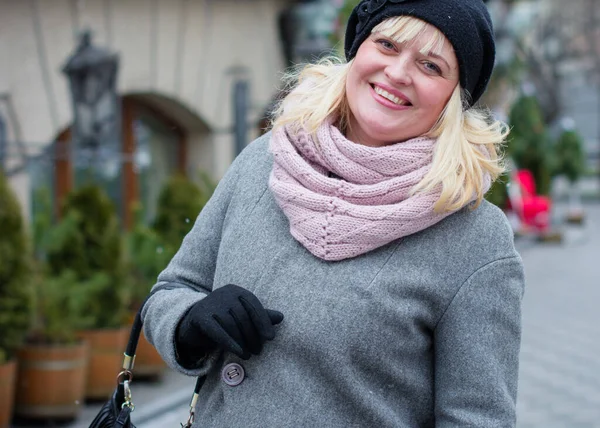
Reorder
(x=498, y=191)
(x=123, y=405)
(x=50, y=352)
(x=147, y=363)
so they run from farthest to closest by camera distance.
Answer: (x=498, y=191) → (x=147, y=363) → (x=50, y=352) → (x=123, y=405)

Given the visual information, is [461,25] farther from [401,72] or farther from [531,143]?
[531,143]

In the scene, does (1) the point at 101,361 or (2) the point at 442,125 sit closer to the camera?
(2) the point at 442,125

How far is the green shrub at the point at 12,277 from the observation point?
521 cm

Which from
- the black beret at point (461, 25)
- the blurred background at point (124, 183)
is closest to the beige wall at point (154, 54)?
the blurred background at point (124, 183)

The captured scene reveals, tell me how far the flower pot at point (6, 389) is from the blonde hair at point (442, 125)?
11.9ft

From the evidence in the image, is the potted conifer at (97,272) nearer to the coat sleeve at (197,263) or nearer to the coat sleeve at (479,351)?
the coat sleeve at (197,263)

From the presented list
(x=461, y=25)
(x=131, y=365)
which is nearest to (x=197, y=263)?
(x=131, y=365)

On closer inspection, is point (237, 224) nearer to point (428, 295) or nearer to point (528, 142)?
point (428, 295)

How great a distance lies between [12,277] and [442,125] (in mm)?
3992

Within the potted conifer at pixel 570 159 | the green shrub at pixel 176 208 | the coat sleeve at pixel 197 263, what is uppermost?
the coat sleeve at pixel 197 263

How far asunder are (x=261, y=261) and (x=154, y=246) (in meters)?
4.84

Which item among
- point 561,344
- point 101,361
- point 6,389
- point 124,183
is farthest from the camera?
point 124,183

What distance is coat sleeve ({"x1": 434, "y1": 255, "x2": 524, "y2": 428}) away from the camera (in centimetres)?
173

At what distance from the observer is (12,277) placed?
17.4 ft
